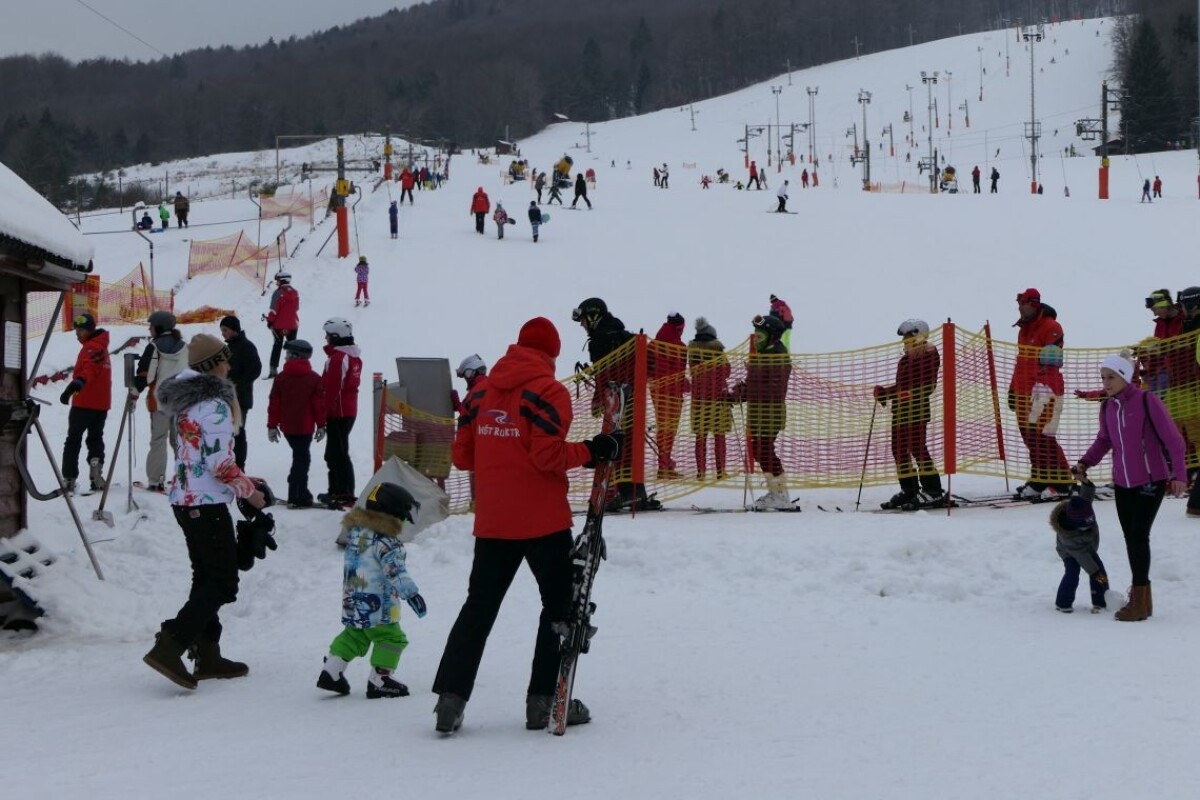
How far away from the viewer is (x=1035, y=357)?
10422 mm

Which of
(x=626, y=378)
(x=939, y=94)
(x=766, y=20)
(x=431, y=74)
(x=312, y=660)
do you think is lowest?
(x=312, y=660)

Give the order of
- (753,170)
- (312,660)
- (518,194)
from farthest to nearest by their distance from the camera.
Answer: (753,170)
(518,194)
(312,660)

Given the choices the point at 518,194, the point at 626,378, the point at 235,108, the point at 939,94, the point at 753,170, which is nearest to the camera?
the point at 626,378

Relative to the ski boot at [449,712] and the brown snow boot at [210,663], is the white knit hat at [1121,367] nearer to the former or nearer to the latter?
the ski boot at [449,712]

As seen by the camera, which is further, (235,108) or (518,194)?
(235,108)

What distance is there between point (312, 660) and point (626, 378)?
13.9ft

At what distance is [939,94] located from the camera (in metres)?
128

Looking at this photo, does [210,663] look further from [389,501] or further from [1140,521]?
A: [1140,521]

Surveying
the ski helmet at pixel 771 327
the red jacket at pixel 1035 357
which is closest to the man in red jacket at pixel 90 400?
the ski helmet at pixel 771 327

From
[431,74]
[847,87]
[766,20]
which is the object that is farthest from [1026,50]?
[431,74]

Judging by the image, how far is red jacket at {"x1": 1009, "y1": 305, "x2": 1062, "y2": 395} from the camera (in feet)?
33.7

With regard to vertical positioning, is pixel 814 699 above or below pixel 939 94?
below

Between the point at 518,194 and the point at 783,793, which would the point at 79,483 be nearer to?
the point at 783,793

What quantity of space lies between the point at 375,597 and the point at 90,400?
692 cm
